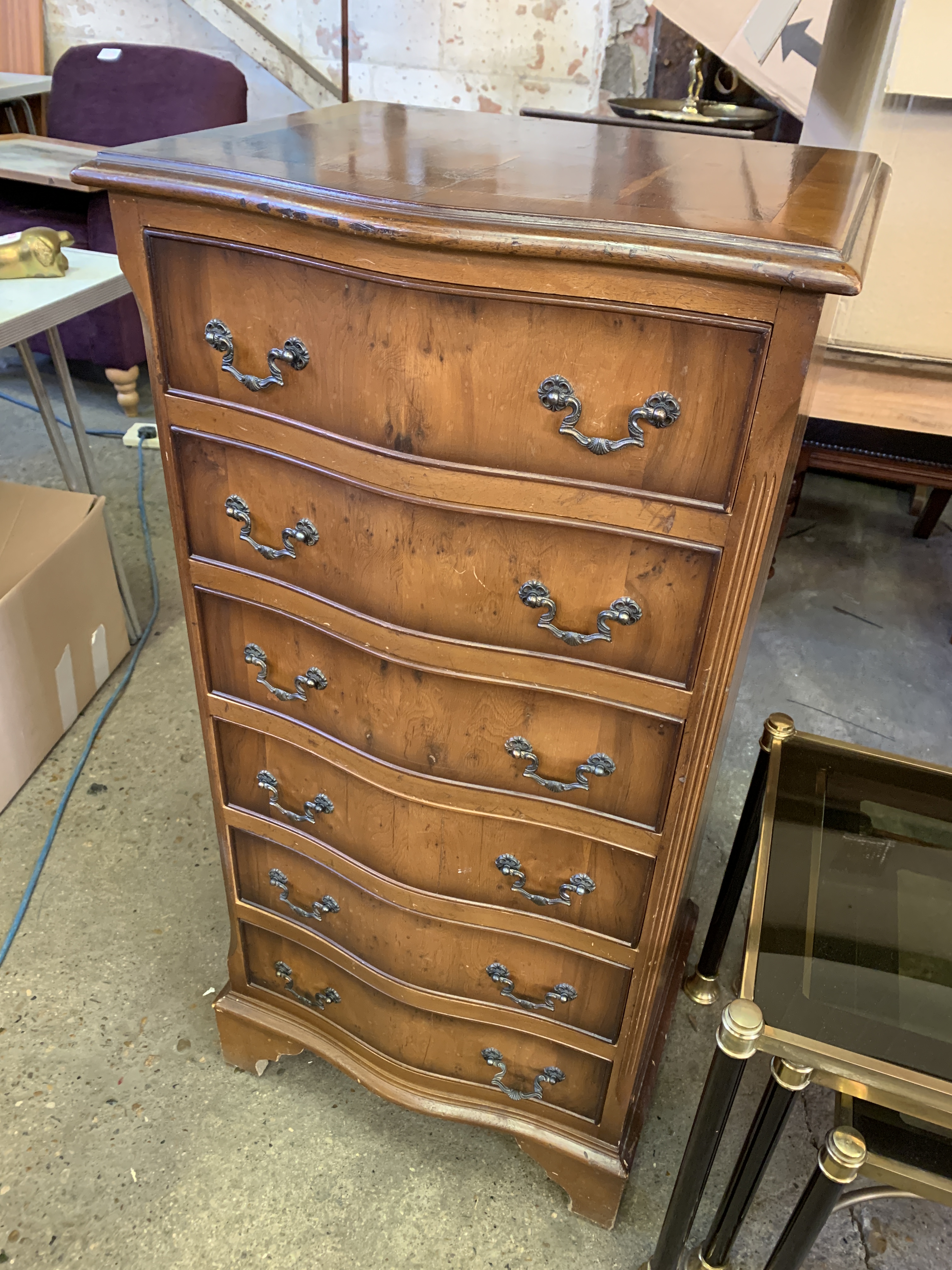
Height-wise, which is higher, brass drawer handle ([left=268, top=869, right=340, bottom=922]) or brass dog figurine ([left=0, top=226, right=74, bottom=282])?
brass dog figurine ([left=0, top=226, right=74, bottom=282])

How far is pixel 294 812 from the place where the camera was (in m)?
1.12

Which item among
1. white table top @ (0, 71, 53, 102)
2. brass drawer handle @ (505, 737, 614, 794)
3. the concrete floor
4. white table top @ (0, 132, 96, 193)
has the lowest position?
the concrete floor

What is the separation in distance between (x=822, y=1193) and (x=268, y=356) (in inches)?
37.3

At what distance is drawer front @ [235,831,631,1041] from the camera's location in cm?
106

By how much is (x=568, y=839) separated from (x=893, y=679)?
165 cm

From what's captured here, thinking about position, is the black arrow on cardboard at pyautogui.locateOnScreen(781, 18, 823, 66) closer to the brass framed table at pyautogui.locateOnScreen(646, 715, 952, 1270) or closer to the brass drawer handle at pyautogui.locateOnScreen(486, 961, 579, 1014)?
the brass framed table at pyautogui.locateOnScreen(646, 715, 952, 1270)

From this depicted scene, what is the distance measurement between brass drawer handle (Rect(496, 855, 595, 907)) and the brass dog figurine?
1713 mm

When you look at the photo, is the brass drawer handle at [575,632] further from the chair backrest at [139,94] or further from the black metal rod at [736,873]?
the chair backrest at [139,94]

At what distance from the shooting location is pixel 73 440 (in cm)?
301

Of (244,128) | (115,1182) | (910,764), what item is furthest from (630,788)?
(115,1182)

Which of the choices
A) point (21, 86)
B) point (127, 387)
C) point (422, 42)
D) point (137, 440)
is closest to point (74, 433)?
point (137, 440)

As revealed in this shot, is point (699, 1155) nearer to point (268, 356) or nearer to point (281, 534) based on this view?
point (281, 534)

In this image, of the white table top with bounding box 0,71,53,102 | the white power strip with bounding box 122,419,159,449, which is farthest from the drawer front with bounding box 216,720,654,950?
the white table top with bounding box 0,71,53,102

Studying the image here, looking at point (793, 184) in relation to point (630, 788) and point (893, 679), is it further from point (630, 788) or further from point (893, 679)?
point (893, 679)
